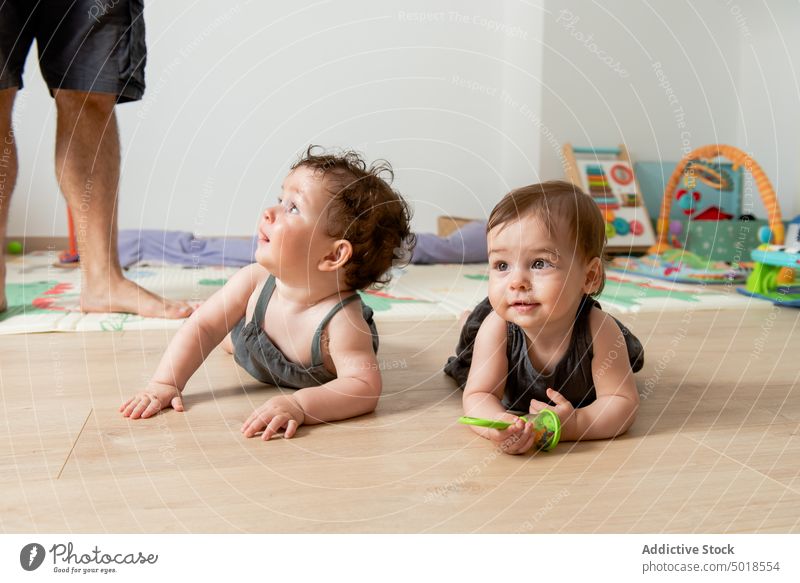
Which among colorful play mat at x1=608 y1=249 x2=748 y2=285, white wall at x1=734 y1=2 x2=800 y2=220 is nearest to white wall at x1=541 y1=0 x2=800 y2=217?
white wall at x1=734 y1=2 x2=800 y2=220

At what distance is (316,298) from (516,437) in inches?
14.3

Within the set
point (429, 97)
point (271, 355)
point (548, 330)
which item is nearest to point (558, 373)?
point (548, 330)

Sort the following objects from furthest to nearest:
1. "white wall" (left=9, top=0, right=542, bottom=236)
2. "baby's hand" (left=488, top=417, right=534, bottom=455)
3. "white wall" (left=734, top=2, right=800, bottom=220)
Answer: "white wall" (left=734, top=2, right=800, bottom=220) < "white wall" (left=9, top=0, right=542, bottom=236) < "baby's hand" (left=488, top=417, right=534, bottom=455)

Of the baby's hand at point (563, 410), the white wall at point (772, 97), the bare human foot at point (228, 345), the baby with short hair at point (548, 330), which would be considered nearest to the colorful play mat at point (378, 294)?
the bare human foot at point (228, 345)

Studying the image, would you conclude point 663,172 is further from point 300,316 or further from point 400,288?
point 300,316

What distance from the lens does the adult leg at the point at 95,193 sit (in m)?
1.66

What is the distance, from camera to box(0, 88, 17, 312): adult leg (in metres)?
1.55

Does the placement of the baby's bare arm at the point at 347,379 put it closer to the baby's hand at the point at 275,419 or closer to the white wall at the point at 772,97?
the baby's hand at the point at 275,419

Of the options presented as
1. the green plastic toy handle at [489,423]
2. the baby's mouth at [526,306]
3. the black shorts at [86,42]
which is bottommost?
the green plastic toy handle at [489,423]

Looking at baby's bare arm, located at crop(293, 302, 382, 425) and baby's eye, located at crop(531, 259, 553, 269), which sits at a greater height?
baby's eye, located at crop(531, 259, 553, 269)

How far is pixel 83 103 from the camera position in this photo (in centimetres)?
165

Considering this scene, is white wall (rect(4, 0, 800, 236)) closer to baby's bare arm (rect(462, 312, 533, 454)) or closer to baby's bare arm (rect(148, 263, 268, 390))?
baby's bare arm (rect(148, 263, 268, 390))

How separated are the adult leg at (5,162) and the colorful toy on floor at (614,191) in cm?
204
